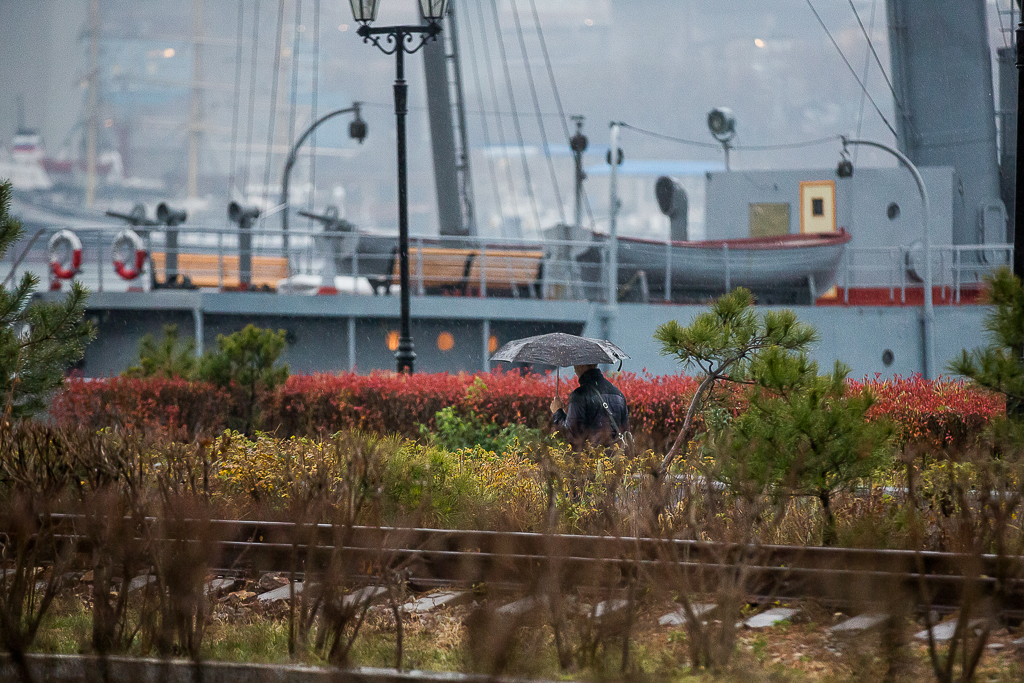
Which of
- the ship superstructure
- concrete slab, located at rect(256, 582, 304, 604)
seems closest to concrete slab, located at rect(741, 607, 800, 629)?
concrete slab, located at rect(256, 582, 304, 604)

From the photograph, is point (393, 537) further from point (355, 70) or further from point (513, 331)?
point (355, 70)

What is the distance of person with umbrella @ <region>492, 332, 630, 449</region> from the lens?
828 centimetres

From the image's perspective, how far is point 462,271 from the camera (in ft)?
63.8

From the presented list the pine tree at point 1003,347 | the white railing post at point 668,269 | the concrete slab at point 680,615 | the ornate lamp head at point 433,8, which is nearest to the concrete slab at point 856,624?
the concrete slab at point 680,615

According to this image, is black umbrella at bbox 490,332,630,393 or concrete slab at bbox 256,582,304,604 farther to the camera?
black umbrella at bbox 490,332,630,393

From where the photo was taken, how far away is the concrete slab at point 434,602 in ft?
18.0

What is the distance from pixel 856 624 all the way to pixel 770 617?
17.9 inches

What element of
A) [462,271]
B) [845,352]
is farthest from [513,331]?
[845,352]

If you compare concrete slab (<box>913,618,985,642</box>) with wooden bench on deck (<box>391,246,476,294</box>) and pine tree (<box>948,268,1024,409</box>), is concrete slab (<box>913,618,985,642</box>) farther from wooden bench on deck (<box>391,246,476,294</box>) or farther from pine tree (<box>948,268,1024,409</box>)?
wooden bench on deck (<box>391,246,476,294</box>)

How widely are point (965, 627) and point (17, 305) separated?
22.6ft

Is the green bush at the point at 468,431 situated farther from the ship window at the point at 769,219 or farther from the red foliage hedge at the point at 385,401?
the ship window at the point at 769,219

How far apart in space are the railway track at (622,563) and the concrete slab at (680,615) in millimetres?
112

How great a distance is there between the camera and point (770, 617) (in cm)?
527

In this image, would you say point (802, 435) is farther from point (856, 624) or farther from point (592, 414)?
point (592, 414)
